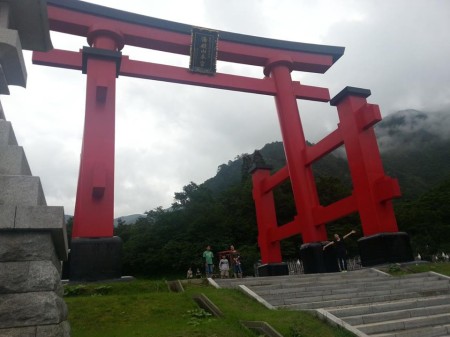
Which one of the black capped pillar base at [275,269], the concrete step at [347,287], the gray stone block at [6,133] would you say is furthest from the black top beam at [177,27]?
the gray stone block at [6,133]

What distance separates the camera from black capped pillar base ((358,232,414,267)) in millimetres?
9609

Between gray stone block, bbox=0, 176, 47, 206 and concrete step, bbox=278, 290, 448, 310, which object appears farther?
concrete step, bbox=278, 290, 448, 310

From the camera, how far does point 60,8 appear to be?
11.3m

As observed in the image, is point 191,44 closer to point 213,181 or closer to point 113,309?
point 113,309

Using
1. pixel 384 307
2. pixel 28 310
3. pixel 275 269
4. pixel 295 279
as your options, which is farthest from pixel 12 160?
pixel 275 269

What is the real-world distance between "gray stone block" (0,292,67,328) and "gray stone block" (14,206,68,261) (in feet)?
1.52

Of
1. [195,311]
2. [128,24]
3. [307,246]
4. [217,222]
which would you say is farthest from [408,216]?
[195,311]

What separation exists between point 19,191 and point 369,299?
5.70 meters

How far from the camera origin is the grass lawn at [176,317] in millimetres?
4531

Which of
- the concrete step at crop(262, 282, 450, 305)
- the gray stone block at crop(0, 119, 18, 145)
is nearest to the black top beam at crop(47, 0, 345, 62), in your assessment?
the concrete step at crop(262, 282, 450, 305)

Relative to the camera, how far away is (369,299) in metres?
6.34

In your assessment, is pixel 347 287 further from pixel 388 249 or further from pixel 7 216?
pixel 7 216

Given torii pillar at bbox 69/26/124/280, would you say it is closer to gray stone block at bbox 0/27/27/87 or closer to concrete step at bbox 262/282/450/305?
concrete step at bbox 262/282/450/305

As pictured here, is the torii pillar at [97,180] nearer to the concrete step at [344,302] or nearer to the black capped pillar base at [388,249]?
the concrete step at [344,302]
